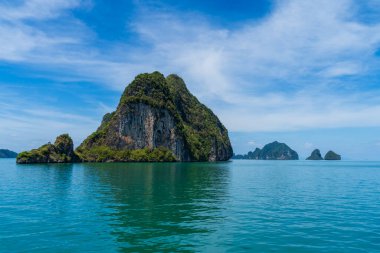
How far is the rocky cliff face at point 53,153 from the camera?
522 feet

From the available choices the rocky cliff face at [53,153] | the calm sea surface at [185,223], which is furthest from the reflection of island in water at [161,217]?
the rocky cliff face at [53,153]

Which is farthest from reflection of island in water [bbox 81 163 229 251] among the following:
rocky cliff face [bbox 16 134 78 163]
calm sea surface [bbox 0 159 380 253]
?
rocky cliff face [bbox 16 134 78 163]

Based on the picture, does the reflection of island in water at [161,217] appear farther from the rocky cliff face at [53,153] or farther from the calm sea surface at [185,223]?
the rocky cliff face at [53,153]

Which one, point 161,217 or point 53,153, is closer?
point 161,217

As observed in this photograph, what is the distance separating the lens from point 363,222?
95.7ft

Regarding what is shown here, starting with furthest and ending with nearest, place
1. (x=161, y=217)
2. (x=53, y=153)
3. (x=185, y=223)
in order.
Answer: (x=53, y=153) < (x=161, y=217) < (x=185, y=223)

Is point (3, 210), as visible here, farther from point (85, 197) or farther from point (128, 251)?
point (128, 251)

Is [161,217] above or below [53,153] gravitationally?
below

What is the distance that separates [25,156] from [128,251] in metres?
158

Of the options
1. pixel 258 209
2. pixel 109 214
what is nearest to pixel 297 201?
pixel 258 209

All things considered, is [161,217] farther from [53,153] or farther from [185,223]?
[53,153]

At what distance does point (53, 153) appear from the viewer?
16775 cm

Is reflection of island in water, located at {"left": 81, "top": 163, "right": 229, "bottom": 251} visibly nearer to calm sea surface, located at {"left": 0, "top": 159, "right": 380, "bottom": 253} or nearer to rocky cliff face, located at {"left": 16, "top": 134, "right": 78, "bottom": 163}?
calm sea surface, located at {"left": 0, "top": 159, "right": 380, "bottom": 253}

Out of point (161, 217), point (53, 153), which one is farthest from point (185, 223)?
point (53, 153)
